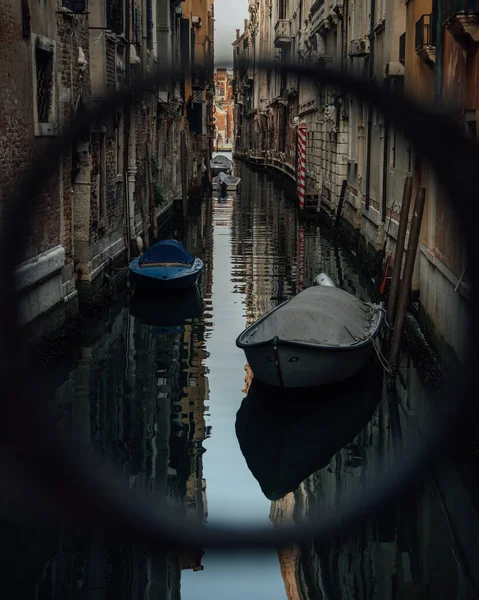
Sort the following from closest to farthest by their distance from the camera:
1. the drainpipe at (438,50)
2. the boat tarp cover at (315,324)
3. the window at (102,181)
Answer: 1. the boat tarp cover at (315,324)
2. the drainpipe at (438,50)
3. the window at (102,181)

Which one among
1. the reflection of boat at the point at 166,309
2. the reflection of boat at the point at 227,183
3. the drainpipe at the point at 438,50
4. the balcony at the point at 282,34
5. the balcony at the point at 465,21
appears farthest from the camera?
the balcony at the point at 282,34

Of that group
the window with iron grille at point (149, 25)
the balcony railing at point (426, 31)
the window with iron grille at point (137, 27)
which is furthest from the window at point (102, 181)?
the window with iron grille at point (149, 25)

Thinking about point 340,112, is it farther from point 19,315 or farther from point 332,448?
point 19,315

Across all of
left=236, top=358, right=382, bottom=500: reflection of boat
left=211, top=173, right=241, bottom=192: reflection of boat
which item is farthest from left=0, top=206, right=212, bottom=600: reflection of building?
left=211, top=173, right=241, bottom=192: reflection of boat

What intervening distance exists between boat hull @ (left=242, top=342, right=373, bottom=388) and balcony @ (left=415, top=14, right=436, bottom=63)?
3841 millimetres

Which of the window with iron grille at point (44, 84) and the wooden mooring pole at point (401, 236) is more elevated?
the window with iron grille at point (44, 84)

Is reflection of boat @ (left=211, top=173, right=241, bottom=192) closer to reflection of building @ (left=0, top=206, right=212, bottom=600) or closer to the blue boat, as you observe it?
the blue boat

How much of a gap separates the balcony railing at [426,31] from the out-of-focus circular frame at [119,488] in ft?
29.2

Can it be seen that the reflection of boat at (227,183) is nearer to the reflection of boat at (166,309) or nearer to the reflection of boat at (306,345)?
the reflection of boat at (166,309)

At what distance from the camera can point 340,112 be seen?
25.1 m

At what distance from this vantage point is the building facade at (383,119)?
9.12 metres

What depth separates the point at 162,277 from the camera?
596 inches

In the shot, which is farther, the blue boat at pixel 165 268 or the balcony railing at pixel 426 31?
the blue boat at pixel 165 268

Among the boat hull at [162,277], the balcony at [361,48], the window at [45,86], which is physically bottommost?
the boat hull at [162,277]
